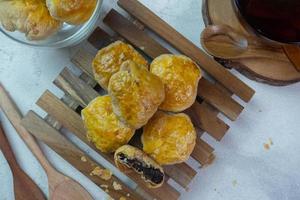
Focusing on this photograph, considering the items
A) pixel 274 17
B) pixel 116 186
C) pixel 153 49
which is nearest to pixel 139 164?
pixel 116 186

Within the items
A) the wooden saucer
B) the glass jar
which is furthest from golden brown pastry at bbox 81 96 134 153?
the wooden saucer

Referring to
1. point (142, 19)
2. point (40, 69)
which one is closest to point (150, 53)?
point (142, 19)

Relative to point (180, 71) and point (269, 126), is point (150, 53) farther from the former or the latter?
point (269, 126)

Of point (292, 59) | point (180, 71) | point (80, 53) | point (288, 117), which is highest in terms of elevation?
point (80, 53)

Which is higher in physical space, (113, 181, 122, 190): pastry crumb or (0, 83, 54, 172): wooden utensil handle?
(0, 83, 54, 172): wooden utensil handle

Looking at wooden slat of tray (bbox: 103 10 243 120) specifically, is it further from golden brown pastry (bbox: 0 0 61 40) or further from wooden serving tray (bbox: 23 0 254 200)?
→ golden brown pastry (bbox: 0 0 61 40)

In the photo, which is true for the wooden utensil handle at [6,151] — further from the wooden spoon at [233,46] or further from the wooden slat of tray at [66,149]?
the wooden spoon at [233,46]
